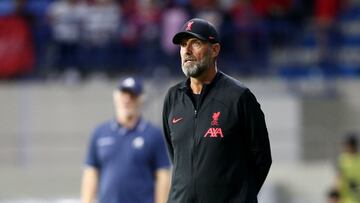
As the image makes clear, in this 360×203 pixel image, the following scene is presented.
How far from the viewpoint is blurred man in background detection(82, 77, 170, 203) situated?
844 centimetres

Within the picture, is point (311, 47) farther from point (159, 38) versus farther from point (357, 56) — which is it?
point (159, 38)

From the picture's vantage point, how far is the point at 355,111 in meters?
17.3

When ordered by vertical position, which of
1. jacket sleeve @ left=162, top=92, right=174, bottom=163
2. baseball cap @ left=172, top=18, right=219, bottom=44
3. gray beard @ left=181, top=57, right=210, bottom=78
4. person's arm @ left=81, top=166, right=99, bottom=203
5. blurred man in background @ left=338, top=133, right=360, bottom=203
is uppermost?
baseball cap @ left=172, top=18, right=219, bottom=44

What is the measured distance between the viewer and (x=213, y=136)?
5.93 m

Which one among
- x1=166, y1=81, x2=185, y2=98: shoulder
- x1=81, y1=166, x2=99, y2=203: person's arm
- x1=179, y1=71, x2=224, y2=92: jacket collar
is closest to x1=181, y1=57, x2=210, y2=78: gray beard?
x1=179, y1=71, x2=224, y2=92: jacket collar

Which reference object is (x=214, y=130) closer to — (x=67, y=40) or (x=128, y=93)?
(x=128, y=93)

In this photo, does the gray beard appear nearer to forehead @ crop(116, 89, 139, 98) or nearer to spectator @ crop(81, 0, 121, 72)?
forehead @ crop(116, 89, 139, 98)

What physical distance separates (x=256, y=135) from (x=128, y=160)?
265cm

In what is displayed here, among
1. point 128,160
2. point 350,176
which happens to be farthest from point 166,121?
point 350,176

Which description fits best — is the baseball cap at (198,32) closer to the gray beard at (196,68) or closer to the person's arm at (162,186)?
the gray beard at (196,68)

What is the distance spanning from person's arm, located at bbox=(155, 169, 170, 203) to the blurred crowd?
8.88 meters

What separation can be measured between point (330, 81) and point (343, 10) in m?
2.26

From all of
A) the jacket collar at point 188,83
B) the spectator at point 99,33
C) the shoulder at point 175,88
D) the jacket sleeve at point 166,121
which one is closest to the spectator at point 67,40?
the spectator at point 99,33

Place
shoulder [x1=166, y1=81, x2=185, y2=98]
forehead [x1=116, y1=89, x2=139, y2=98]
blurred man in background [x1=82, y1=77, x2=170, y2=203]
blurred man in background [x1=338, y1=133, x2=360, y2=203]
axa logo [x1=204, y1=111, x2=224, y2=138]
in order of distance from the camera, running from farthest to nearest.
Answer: blurred man in background [x1=338, y1=133, x2=360, y2=203], forehead [x1=116, y1=89, x2=139, y2=98], blurred man in background [x1=82, y1=77, x2=170, y2=203], shoulder [x1=166, y1=81, x2=185, y2=98], axa logo [x1=204, y1=111, x2=224, y2=138]
